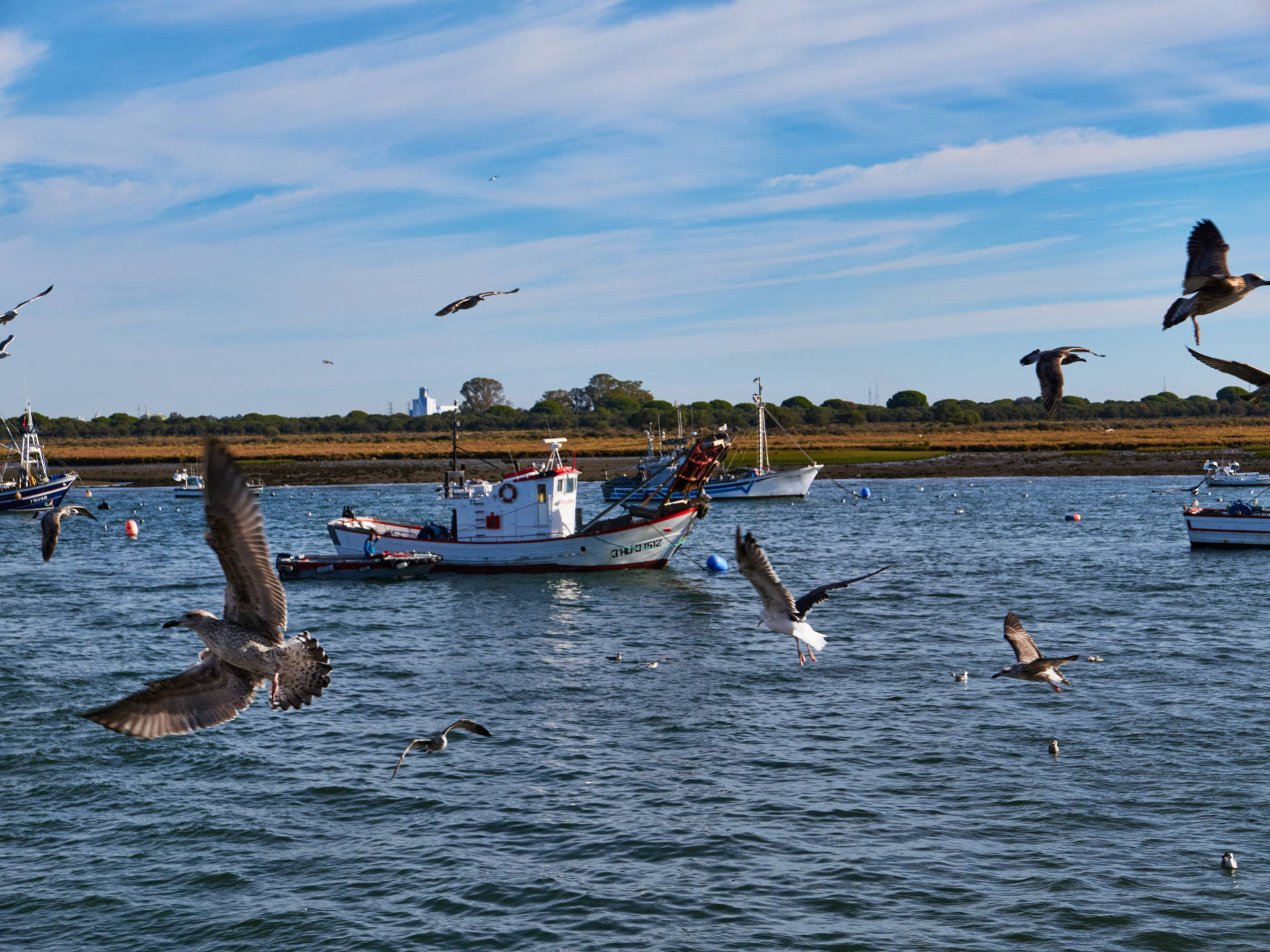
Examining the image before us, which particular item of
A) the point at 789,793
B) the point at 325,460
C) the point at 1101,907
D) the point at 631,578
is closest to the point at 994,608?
the point at 631,578

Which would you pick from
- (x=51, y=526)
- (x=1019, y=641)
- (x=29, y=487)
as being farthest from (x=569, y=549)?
(x=29, y=487)

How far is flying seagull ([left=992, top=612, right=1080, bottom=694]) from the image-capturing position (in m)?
11.5

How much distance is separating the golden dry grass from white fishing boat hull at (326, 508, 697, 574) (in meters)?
56.5

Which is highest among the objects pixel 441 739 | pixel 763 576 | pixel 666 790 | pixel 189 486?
pixel 189 486

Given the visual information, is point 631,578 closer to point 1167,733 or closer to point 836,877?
point 1167,733

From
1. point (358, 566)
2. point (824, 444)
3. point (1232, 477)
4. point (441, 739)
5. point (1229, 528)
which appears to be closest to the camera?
point (441, 739)

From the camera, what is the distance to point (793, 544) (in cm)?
4678

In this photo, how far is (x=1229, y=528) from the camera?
129 ft

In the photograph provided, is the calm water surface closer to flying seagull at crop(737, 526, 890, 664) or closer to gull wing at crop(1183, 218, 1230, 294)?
flying seagull at crop(737, 526, 890, 664)

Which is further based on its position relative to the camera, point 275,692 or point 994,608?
point 994,608

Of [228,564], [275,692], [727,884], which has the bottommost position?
[727,884]

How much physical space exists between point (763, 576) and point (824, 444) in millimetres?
109458

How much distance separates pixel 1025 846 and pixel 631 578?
2398cm

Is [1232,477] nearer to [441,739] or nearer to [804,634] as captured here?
[804,634]
